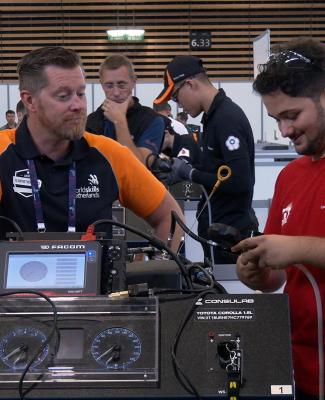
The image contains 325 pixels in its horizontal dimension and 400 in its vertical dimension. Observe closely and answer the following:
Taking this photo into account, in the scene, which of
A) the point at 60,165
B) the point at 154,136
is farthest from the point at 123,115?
the point at 60,165

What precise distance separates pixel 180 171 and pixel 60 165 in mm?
1603

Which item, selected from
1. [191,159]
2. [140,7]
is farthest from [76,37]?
[191,159]

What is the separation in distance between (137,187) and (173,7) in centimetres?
1061

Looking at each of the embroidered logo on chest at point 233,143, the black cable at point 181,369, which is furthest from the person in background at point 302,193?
the embroidered logo on chest at point 233,143

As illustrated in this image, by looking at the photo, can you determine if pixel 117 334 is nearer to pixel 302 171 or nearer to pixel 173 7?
pixel 302 171

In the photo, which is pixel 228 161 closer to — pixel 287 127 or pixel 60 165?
pixel 60 165

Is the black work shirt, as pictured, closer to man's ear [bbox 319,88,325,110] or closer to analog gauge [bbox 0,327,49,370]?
man's ear [bbox 319,88,325,110]

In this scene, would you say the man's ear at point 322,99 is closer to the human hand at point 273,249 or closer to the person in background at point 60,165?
the human hand at point 273,249

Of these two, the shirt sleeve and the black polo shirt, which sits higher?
the shirt sleeve

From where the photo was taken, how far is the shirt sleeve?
11.1 feet

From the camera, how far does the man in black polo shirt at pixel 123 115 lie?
131 inches

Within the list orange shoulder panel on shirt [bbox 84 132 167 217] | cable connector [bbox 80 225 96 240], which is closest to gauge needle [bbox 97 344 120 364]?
cable connector [bbox 80 225 96 240]

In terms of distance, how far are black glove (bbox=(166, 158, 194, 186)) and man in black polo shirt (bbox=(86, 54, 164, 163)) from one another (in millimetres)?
156

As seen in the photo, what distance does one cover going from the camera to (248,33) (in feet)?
40.4
